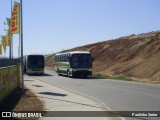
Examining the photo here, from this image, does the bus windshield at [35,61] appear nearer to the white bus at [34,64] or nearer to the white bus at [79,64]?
the white bus at [34,64]

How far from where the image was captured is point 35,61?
56.3 m

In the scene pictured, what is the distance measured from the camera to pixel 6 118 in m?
12.7

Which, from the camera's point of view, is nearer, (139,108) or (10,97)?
(139,108)

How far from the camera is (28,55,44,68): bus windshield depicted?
5612cm

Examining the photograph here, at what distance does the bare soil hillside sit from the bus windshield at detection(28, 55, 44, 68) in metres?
10.1

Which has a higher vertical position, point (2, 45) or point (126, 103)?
point (2, 45)

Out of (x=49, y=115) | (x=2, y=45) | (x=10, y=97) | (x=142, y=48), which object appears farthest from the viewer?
(x=142, y=48)

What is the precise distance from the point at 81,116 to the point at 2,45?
3829 centimetres

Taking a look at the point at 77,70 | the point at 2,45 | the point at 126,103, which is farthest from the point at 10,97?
the point at 2,45

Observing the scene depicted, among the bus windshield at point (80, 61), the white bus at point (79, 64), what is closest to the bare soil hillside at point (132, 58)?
the white bus at point (79, 64)

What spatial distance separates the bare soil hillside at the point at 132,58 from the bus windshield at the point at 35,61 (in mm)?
10134

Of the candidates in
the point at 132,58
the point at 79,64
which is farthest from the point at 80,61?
the point at 132,58

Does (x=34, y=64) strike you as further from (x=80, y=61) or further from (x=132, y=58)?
(x=132, y=58)

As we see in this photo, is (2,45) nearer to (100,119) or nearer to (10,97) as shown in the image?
(10,97)
